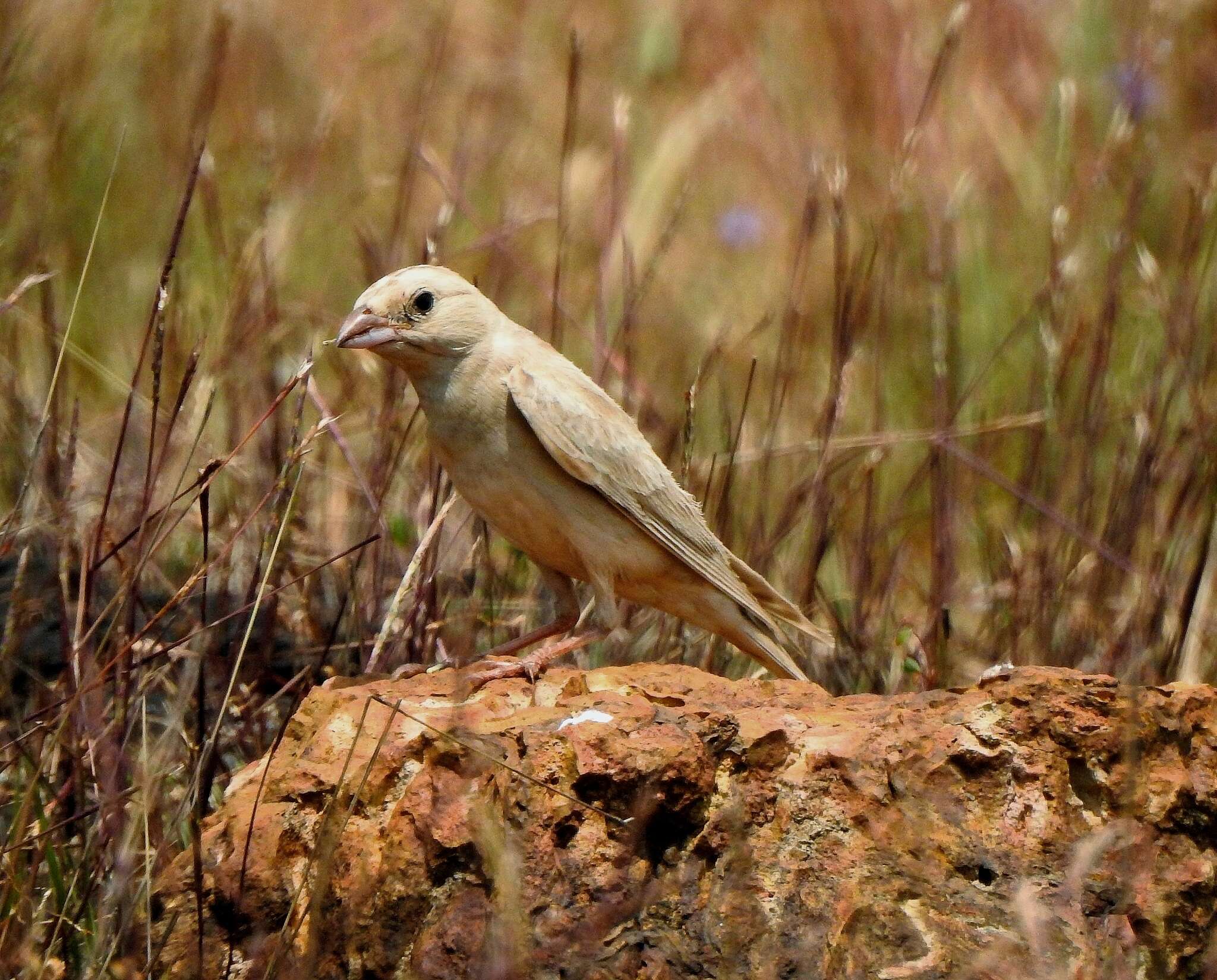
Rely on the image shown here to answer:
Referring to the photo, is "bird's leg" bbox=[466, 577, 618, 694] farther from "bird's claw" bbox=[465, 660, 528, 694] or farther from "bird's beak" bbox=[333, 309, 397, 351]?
"bird's beak" bbox=[333, 309, 397, 351]

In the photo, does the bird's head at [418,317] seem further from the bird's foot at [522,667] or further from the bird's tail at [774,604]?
the bird's tail at [774,604]

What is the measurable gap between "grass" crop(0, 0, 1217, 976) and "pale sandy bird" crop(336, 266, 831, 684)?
0.53 ft

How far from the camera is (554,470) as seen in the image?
163 inches

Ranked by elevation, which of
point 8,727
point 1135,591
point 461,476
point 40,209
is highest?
point 40,209

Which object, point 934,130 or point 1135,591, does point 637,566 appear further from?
point 934,130

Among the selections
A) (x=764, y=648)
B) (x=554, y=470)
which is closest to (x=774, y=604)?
(x=764, y=648)

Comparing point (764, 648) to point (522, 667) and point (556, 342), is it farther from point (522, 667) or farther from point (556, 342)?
point (556, 342)

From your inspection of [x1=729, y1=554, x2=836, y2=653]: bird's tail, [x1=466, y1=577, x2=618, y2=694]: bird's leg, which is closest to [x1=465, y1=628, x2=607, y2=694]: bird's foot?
[x1=466, y1=577, x2=618, y2=694]: bird's leg

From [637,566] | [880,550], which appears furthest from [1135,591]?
[637,566]

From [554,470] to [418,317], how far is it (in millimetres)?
508

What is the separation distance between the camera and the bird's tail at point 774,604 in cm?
417

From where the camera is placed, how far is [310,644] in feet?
15.4

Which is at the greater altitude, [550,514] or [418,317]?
[418,317]

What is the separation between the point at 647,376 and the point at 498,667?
4.02 m
